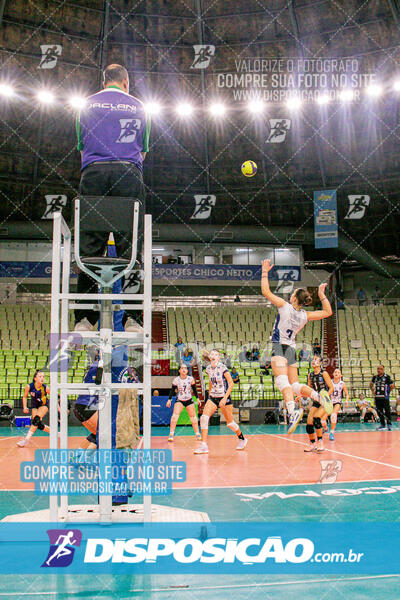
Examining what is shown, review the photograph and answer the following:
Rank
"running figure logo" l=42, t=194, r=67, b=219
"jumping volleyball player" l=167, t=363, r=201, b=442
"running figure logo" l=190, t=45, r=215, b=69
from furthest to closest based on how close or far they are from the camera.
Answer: "running figure logo" l=42, t=194, r=67, b=219
"running figure logo" l=190, t=45, r=215, b=69
"jumping volleyball player" l=167, t=363, r=201, b=442

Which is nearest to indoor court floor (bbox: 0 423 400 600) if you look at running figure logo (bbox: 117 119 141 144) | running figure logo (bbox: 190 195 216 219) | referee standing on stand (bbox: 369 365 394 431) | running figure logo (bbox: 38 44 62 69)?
referee standing on stand (bbox: 369 365 394 431)

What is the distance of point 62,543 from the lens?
3758 mm

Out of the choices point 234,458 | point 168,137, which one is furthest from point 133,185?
point 168,137

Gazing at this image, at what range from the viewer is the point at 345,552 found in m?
3.90

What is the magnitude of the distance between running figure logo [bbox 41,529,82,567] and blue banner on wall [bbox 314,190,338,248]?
21.4 meters

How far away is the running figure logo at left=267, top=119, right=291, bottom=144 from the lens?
24438 mm

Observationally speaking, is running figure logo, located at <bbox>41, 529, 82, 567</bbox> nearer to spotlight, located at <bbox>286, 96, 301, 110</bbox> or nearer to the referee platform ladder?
the referee platform ladder

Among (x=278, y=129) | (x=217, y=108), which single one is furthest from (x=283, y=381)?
(x=278, y=129)

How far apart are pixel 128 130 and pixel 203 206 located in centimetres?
2549

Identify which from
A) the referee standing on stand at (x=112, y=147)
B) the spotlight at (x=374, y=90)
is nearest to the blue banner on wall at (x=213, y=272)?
the spotlight at (x=374, y=90)

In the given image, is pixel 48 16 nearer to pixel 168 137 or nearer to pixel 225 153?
pixel 168 137

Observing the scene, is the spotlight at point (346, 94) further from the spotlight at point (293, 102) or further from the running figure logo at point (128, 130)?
the running figure logo at point (128, 130)

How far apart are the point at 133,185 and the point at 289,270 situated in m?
24.4

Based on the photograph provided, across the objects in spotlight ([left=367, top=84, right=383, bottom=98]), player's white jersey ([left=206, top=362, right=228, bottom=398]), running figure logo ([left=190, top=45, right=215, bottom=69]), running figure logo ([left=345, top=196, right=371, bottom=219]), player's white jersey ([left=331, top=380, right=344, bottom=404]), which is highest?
running figure logo ([left=190, top=45, right=215, bottom=69])
